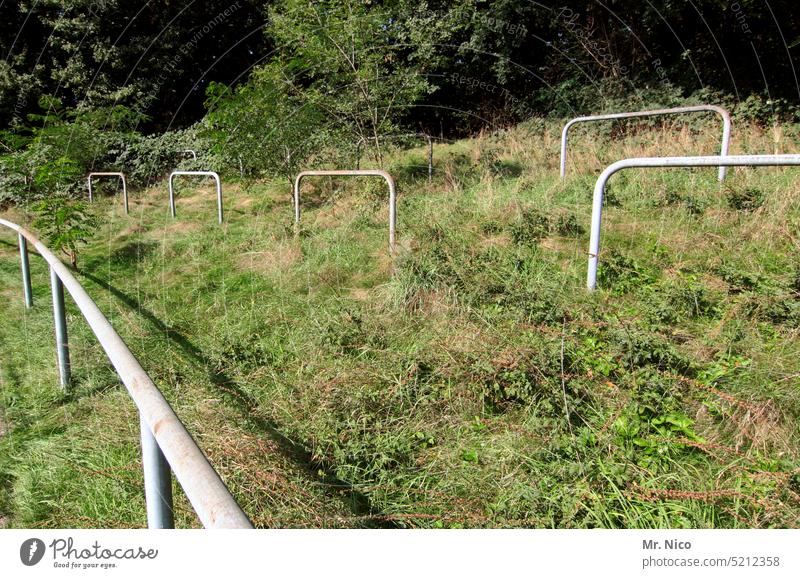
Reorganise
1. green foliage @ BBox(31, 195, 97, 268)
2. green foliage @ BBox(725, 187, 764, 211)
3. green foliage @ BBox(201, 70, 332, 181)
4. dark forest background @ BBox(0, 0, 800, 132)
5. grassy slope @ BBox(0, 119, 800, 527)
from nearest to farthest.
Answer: grassy slope @ BBox(0, 119, 800, 527) → green foliage @ BBox(725, 187, 764, 211) → green foliage @ BBox(31, 195, 97, 268) → green foliage @ BBox(201, 70, 332, 181) → dark forest background @ BBox(0, 0, 800, 132)

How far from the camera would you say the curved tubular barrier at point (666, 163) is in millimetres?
3061

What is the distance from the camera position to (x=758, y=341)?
2.85 meters

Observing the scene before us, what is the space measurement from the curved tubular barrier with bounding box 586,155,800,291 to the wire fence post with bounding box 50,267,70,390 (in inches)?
131

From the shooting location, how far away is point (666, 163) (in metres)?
3.40

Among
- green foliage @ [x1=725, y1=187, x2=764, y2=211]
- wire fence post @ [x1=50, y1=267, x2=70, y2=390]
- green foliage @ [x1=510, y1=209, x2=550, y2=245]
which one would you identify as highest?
green foliage @ [x1=725, y1=187, x2=764, y2=211]

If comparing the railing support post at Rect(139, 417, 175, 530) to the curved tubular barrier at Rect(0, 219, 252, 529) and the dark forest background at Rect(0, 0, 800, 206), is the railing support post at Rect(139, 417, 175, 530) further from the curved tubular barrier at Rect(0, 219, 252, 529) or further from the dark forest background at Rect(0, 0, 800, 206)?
the dark forest background at Rect(0, 0, 800, 206)

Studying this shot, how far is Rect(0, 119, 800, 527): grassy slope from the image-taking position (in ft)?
6.72

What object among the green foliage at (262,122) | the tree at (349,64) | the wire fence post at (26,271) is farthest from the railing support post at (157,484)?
the green foliage at (262,122)

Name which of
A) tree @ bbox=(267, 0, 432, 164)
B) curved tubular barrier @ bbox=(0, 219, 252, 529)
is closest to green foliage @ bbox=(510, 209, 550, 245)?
curved tubular barrier @ bbox=(0, 219, 252, 529)

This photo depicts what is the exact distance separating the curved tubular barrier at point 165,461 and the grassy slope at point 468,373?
3.21 feet

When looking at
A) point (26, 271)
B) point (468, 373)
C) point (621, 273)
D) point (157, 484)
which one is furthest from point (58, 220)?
point (157, 484)

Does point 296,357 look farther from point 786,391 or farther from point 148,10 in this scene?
point 148,10

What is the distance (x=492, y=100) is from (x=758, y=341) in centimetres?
1430

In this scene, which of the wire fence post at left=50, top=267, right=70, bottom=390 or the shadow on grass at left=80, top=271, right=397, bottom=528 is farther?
the wire fence post at left=50, top=267, right=70, bottom=390
